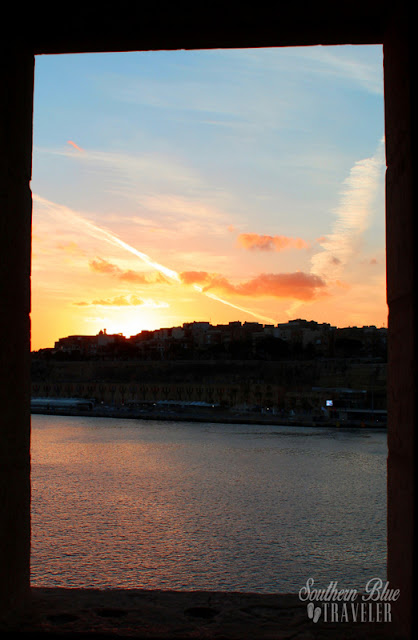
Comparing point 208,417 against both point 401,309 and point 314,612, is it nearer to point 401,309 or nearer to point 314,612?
point 314,612

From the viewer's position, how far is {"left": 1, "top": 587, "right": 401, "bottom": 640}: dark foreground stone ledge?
122 centimetres

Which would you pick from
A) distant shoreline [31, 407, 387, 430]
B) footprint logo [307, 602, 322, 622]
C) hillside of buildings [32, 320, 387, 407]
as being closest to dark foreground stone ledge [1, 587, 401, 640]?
footprint logo [307, 602, 322, 622]

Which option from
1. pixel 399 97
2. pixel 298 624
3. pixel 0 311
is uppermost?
pixel 399 97

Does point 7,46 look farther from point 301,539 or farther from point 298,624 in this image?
point 301,539

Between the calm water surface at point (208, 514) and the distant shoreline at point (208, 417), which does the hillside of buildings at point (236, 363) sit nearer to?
the distant shoreline at point (208, 417)

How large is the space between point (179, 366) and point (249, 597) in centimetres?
4687

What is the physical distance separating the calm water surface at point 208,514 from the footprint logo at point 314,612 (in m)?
6.46

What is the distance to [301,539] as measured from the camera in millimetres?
9672

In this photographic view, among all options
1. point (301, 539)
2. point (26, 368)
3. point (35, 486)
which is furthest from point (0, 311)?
point (35, 486)

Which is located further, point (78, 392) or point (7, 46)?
point (78, 392)

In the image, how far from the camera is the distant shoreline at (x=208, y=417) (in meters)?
28.8

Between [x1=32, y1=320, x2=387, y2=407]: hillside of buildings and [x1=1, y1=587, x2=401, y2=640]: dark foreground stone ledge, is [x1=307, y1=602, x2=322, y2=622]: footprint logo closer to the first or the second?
[x1=1, y1=587, x2=401, y2=640]: dark foreground stone ledge

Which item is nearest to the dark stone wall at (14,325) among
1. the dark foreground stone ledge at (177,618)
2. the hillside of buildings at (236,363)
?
the dark foreground stone ledge at (177,618)

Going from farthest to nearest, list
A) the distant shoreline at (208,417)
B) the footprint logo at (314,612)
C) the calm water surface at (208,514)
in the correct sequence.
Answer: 1. the distant shoreline at (208,417)
2. the calm water surface at (208,514)
3. the footprint logo at (314,612)
